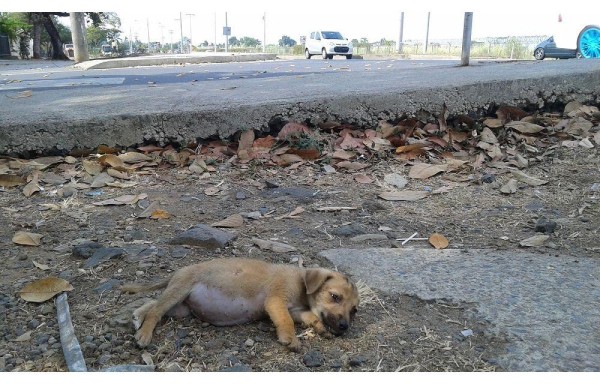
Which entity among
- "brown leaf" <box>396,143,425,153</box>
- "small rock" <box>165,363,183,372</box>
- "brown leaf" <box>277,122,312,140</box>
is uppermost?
"brown leaf" <box>277,122,312,140</box>

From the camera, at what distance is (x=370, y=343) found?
84.9 inches

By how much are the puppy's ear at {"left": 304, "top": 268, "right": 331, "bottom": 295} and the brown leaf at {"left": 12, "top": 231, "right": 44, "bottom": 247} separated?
5.33 feet

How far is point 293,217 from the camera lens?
360 cm

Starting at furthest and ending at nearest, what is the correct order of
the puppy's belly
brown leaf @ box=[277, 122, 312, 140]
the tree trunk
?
the tree trunk → brown leaf @ box=[277, 122, 312, 140] → the puppy's belly

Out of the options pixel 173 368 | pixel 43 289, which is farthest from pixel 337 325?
pixel 43 289

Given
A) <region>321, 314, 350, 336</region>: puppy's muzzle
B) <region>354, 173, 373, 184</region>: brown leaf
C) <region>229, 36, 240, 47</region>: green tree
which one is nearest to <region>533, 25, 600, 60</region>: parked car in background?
<region>354, 173, 373, 184</region>: brown leaf

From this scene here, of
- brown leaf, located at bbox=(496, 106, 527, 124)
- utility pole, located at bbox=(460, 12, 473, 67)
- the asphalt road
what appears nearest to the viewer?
the asphalt road

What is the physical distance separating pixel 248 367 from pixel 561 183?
10.2 ft

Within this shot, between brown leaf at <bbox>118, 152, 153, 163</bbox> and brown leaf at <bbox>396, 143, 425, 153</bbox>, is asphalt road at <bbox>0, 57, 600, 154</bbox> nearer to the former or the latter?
brown leaf at <bbox>118, 152, 153, 163</bbox>

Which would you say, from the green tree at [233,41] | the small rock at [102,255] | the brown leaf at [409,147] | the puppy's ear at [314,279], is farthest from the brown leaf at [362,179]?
the green tree at [233,41]

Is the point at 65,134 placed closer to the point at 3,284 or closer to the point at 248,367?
the point at 3,284

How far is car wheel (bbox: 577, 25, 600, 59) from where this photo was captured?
42.7 feet

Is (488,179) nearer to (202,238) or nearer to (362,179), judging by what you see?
(362,179)
